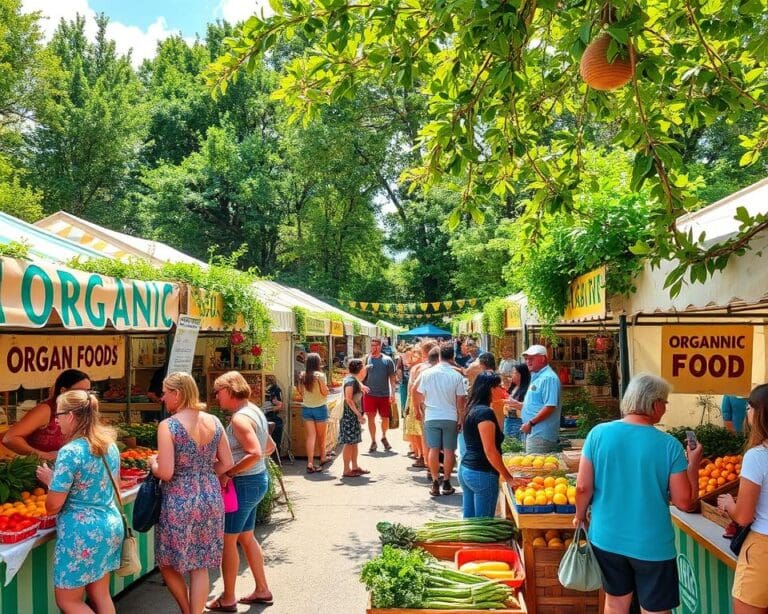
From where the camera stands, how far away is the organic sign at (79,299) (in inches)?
133

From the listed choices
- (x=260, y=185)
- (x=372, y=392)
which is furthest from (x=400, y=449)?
(x=260, y=185)

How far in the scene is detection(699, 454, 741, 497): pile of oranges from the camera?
443 cm

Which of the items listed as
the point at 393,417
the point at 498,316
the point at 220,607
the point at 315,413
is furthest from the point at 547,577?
the point at 393,417

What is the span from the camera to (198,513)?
4.12 m

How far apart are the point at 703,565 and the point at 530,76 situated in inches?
135

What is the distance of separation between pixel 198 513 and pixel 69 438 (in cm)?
95

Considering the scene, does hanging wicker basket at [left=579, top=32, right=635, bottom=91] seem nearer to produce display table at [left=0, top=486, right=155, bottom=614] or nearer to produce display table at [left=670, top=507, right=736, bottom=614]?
produce display table at [left=670, top=507, right=736, bottom=614]

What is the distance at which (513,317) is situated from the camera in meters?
10.4

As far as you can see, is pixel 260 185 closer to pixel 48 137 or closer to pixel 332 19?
A: pixel 48 137

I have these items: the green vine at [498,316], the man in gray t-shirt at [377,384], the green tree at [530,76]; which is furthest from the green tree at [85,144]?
the green tree at [530,76]

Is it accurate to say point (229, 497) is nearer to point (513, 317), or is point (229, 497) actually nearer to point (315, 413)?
point (315, 413)

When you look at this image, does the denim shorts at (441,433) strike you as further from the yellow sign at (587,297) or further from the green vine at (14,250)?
the green vine at (14,250)

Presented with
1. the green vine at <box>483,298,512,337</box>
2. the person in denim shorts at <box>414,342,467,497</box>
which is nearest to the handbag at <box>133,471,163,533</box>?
the person in denim shorts at <box>414,342,467,497</box>

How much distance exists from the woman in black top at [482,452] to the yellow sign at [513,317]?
438 centimetres
